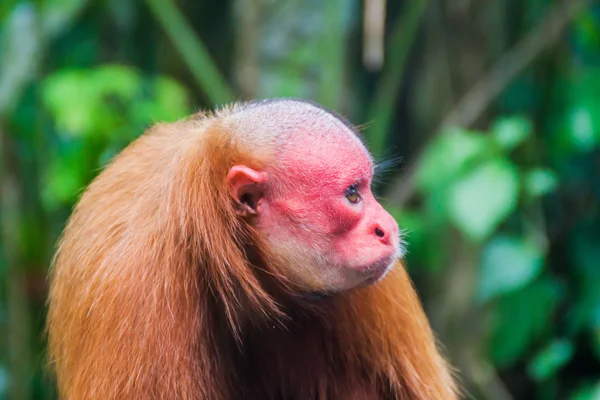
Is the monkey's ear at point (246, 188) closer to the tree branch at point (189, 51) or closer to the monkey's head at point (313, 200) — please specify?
the monkey's head at point (313, 200)

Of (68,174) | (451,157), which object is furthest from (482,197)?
(68,174)

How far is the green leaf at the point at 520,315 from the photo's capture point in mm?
3777

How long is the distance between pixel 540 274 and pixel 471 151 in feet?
3.15

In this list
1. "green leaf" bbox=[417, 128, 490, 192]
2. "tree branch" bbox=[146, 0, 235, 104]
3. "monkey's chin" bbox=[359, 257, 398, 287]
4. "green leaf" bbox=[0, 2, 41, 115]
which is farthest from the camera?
"tree branch" bbox=[146, 0, 235, 104]

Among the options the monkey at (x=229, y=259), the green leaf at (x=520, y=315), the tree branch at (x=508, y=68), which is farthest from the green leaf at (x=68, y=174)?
the green leaf at (x=520, y=315)

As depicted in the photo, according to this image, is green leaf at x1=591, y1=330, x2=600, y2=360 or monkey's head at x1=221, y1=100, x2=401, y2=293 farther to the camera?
green leaf at x1=591, y1=330, x2=600, y2=360

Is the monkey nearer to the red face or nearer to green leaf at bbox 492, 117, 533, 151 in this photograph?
the red face

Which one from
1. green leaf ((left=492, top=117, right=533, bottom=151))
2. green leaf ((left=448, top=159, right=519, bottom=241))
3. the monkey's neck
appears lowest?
green leaf ((left=448, top=159, right=519, bottom=241))

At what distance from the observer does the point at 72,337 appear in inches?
87.2

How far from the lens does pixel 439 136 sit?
397 cm

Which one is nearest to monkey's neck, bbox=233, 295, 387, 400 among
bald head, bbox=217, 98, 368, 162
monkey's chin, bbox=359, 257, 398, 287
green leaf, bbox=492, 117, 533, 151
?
monkey's chin, bbox=359, 257, 398, 287

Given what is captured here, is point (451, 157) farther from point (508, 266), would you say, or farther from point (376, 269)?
point (376, 269)

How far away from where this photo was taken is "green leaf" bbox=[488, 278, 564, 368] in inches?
149

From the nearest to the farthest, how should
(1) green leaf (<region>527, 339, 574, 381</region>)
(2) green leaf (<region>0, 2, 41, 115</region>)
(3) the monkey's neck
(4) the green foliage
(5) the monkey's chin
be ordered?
(5) the monkey's chin, (3) the monkey's neck, (4) the green foliage, (1) green leaf (<region>527, 339, 574, 381</region>), (2) green leaf (<region>0, 2, 41, 115</region>)
